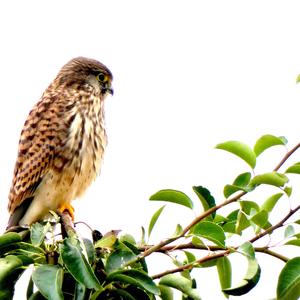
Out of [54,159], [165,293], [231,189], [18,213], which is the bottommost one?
[18,213]

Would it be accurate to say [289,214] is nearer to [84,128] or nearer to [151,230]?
[151,230]

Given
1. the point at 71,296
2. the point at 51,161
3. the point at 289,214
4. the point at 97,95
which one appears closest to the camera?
the point at 289,214

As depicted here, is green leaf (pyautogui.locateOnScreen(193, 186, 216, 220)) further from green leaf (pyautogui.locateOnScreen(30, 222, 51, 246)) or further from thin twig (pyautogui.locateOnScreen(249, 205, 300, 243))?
green leaf (pyautogui.locateOnScreen(30, 222, 51, 246))

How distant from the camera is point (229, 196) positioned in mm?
2543

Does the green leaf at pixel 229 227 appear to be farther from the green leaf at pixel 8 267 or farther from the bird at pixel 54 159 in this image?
the bird at pixel 54 159

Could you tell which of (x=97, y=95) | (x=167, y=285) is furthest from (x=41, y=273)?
(x=97, y=95)

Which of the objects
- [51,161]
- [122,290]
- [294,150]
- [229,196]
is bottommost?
[51,161]

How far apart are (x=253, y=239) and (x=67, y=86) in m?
3.70

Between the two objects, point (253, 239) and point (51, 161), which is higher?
point (253, 239)

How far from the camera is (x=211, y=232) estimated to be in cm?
254

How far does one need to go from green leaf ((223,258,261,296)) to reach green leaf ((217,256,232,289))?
235 millimetres

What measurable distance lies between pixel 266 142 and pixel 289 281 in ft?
1.77

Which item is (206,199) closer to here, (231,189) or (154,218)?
(231,189)

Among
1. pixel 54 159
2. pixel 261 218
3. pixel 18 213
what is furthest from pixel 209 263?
pixel 54 159
